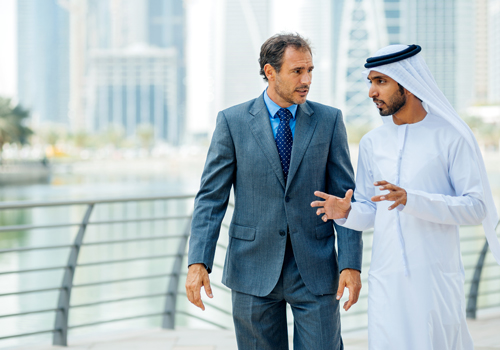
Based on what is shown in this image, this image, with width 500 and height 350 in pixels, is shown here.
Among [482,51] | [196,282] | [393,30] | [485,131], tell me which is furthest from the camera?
[482,51]

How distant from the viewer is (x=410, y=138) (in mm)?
1571

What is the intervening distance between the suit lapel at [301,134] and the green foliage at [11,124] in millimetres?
37547

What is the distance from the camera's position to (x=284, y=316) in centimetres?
172

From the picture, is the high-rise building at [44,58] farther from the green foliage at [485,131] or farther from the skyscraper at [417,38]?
the green foliage at [485,131]

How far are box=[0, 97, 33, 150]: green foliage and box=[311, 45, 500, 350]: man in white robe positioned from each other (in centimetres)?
3776

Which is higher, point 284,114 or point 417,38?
point 417,38

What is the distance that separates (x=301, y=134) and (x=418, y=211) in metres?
0.44

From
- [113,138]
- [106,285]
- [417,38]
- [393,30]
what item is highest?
[393,30]

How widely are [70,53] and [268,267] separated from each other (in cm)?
13787

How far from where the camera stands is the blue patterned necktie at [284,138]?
1663 millimetres

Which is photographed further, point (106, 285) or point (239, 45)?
point (239, 45)

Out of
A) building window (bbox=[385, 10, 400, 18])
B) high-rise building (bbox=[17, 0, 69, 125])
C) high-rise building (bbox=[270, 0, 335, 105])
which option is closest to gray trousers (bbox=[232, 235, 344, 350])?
building window (bbox=[385, 10, 400, 18])

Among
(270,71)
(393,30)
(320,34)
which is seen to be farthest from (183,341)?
(320,34)

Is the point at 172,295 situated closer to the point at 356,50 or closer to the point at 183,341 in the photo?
the point at 183,341
